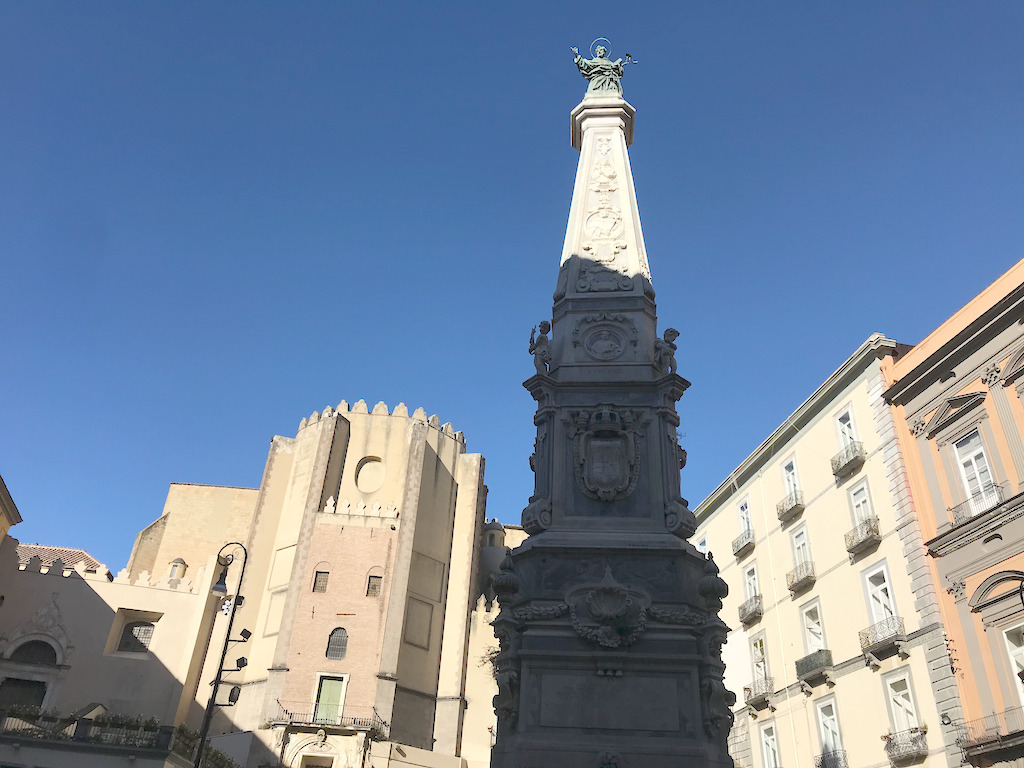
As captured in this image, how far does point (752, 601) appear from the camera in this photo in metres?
25.1

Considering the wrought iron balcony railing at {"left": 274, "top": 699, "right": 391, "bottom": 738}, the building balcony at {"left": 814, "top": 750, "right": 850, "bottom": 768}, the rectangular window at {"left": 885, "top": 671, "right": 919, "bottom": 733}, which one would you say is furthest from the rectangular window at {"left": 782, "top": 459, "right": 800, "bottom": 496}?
the wrought iron balcony railing at {"left": 274, "top": 699, "right": 391, "bottom": 738}

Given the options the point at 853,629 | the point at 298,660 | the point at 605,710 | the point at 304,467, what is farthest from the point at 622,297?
the point at 304,467

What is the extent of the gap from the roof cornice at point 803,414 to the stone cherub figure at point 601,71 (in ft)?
36.3

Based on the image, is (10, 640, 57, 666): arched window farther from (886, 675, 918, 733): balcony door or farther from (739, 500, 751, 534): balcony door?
(886, 675, 918, 733): balcony door

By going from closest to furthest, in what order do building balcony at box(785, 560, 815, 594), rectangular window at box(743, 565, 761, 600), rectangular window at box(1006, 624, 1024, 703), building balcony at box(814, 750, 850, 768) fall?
rectangular window at box(1006, 624, 1024, 703) < building balcony at box(814, 750, 850, 768) < building balcony at box(785, 560, 815, 594) < rectangular window at box(743, 565, 761, 600)

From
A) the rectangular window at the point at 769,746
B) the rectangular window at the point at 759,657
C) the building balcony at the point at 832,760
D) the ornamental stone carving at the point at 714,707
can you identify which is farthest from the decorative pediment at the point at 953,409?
the ornamental stone carving at the point at 714,707

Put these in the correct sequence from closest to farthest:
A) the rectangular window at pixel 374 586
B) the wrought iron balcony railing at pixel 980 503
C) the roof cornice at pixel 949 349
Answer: the wrought iron balcony railing at pixel 980 503, the roof cornice at pixel 949 349, the rectangular window at pixel 374 586

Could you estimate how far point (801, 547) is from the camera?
2373 centimetres

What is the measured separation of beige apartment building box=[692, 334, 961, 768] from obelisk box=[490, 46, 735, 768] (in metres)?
10.9

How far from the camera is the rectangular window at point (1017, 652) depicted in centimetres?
1494

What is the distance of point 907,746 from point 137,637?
30.4m

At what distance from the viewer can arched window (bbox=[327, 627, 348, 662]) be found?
35.2 meters

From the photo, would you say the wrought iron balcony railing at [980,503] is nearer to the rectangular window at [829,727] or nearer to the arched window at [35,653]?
the rectangular window at [829,727]

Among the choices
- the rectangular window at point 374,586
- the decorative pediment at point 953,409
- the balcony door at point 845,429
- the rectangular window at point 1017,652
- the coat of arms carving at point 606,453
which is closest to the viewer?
the coat of arms carving at point 606,453
